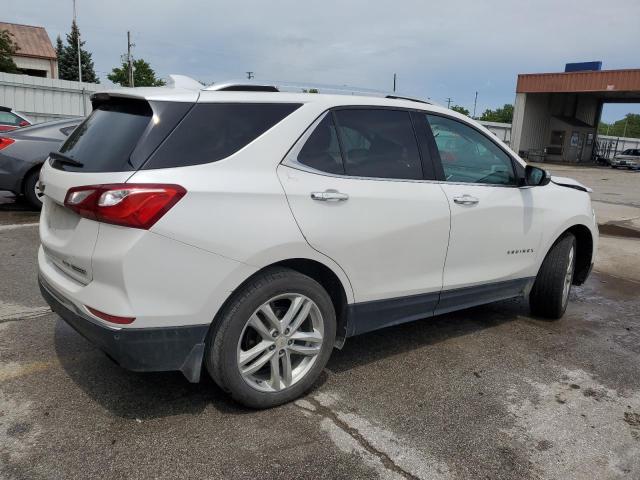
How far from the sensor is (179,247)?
99.6 inches

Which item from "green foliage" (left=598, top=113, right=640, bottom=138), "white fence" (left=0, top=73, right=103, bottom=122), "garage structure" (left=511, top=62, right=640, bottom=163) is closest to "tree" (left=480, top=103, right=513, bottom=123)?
"green foliage" (left=598, top=113, right=640, bottom=138)

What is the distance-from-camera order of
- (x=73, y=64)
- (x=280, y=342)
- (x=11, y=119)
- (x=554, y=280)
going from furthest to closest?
(x=73, y=64), (x=11, y=119), (x=554, y=280), (x=280, y=342)

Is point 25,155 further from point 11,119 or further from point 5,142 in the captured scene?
point 11,119

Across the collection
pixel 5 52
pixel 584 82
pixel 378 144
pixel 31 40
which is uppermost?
pixel 31 40

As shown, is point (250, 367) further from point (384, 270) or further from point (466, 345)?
point (466, 345)

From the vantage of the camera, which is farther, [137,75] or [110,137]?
[137,75]

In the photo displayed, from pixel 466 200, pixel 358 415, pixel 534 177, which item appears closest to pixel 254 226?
pixel 358 415

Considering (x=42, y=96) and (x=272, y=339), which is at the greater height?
(x=42, y=96)

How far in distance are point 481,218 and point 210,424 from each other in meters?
2.25

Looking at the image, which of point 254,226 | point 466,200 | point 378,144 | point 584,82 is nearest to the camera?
point 254,226

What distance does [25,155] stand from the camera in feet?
26.8

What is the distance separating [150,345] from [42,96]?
2174 centimetres

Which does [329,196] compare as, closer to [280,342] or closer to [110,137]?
[280,342]

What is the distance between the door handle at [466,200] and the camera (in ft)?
12.0
